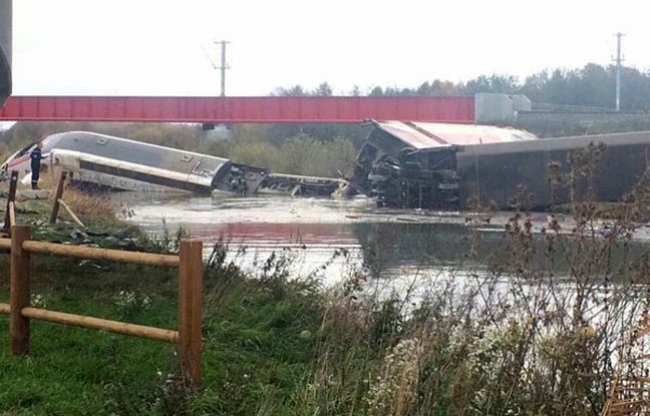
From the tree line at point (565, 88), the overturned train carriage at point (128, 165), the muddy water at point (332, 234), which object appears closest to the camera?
the muddy water at point (332, 234)

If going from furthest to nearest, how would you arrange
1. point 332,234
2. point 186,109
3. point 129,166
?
point 186,109 < point 129,166 < point 332,234

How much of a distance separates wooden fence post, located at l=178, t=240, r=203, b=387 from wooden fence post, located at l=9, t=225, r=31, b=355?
57.8 inches

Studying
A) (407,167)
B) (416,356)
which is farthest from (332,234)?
(416,356)

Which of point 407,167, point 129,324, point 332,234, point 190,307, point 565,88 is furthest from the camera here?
point 565,88

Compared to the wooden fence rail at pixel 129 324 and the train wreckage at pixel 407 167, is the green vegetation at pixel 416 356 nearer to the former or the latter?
the wooden fence rail at pixel 129 324

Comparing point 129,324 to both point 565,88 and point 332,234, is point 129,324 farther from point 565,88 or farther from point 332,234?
point 565,88

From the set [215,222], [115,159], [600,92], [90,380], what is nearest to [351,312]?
[90,380]

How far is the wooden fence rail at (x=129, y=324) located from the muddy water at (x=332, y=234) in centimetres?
198

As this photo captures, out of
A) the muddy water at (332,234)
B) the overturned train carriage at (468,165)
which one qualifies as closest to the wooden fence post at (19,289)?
the muddy water at (332,234)

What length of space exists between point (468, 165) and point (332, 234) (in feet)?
34.4

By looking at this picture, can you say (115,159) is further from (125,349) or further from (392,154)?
(125,349)

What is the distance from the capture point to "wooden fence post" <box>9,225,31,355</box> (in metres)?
6.92

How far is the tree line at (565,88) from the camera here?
8094 cm

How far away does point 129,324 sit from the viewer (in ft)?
21.3
